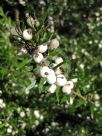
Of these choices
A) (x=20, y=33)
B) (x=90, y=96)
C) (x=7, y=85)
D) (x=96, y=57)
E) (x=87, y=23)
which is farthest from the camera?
(x=87, y=23)

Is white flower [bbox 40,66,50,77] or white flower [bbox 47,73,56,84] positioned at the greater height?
white flower [bbox 40,66,50,77]

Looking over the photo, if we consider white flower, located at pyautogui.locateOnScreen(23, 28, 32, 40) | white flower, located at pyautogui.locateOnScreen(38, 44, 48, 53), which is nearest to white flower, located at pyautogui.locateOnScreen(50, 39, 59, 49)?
white flower, located at pyautogui.locateOnScreen(38, 44, 48, 53)

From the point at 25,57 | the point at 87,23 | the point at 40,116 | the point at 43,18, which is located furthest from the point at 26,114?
the point at 87,23

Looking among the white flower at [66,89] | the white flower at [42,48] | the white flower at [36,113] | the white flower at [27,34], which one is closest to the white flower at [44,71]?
the white flower at [42,48]

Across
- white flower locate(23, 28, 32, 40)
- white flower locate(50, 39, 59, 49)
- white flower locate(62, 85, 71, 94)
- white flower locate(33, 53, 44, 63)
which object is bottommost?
white flower locate(62, 85, 71, 94)

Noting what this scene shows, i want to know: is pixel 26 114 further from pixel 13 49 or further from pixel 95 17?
pixel 95 17

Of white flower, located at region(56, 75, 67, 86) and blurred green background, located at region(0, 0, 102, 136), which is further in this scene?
blurred green background, located at region(0, 0, 102, 136)

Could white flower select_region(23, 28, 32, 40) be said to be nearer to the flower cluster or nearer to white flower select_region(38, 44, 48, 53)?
the flower cluster

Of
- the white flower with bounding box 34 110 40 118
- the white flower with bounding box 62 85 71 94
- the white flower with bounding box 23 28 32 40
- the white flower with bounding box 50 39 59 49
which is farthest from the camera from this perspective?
the white flower with bounding box 34 110 40 118

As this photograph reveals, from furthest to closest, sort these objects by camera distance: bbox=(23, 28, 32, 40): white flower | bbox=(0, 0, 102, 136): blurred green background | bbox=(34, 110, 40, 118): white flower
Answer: bbox=(34, 110, 40, 118): white flower, bbox=(0, 0, 102, 136): blurred green background, bbox=(23, 28, 32, 40): white flower

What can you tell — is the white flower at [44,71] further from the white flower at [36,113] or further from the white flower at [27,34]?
the white flower at [36,113]

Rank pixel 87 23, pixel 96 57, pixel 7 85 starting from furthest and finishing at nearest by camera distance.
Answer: pixel 87 23, pixel 96 57, pixel 7 85
